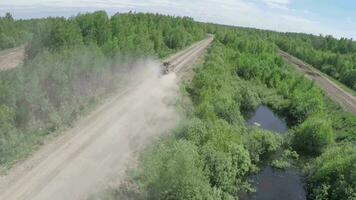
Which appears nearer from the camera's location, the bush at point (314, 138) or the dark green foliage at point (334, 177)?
the dark green foliage at point (334, 177)

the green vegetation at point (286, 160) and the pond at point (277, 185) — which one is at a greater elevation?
the green vegetation at point (286, 160)

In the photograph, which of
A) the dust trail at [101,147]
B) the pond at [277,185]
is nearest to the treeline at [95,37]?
the dust trail at [101,147]

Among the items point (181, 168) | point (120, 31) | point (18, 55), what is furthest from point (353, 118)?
point (18, 55)

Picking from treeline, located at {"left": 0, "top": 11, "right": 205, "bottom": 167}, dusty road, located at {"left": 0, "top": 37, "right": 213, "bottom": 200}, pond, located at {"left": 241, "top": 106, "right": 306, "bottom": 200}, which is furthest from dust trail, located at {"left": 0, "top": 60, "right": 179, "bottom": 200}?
pond, located at {"left": 241, "top": 106, "right": 306, "bottom": 200}

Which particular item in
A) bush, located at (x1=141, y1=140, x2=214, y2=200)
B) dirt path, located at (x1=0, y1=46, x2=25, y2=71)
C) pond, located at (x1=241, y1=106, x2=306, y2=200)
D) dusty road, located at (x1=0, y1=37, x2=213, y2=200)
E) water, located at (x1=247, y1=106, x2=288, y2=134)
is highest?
bush, located at (x1=141, y1=140, x2=214, y2=200)

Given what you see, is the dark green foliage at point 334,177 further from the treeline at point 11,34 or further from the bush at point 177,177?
the treeline at point 11,34

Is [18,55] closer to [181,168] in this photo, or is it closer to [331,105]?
[331,105]

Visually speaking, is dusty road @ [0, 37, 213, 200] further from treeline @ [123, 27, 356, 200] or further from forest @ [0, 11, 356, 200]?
treeline @ [123, 27, 356, 200]

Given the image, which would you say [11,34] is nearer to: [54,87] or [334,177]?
[54,87]
